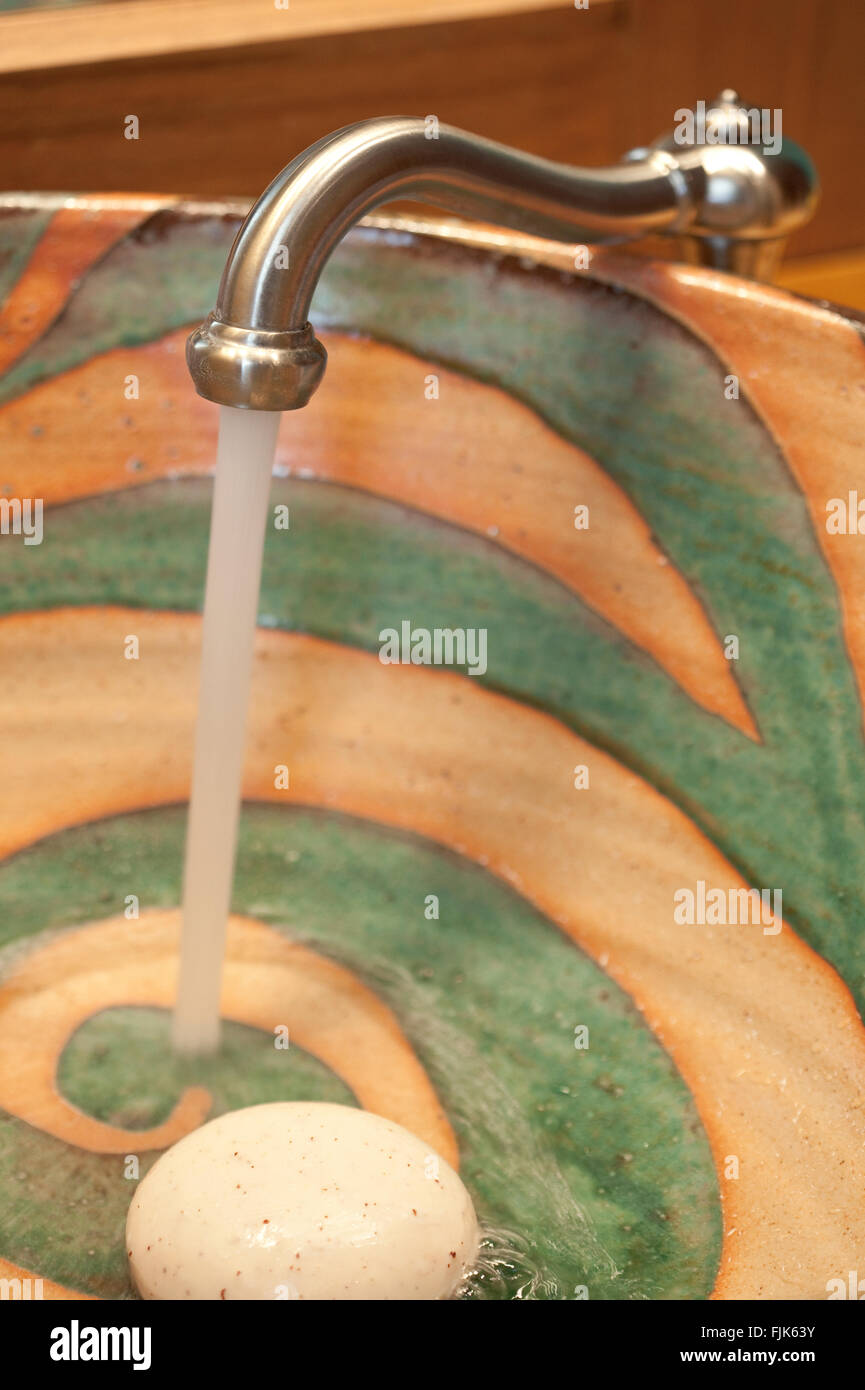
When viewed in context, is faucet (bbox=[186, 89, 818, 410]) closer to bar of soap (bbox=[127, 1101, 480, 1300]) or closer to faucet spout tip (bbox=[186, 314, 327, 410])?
faucet spout tip (bbox=[186, 314, 327, 410])

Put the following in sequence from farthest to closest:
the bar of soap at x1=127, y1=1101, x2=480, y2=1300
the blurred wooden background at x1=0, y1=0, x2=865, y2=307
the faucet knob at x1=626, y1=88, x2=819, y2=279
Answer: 1. the blurred wooden background at x1=0, y1=0, x2=865, y2=307
2. the faucet knob at x1=626, y1=88, x2=819, y2=279
3. the bar of soap at x1=127, y1=1101, x2=480, y2=1300

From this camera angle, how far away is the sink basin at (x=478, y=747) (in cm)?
47

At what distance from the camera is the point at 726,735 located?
54cm

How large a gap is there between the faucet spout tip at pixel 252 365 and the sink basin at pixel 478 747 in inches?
7.3

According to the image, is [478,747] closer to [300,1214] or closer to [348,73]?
[300,1214]

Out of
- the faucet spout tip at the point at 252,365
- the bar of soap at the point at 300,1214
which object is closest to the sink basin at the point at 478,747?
the bar of soap at the point at 300,1214

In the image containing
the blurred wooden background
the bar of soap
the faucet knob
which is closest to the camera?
the bar of soap

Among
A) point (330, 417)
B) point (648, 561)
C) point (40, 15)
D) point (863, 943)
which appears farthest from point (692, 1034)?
point (40, 15)

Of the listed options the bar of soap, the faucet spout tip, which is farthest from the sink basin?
the faucet spout tip

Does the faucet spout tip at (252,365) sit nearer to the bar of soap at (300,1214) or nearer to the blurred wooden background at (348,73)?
the bar of soap at (300,1214)

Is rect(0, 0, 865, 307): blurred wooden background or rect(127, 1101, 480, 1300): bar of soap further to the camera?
rect(0, 0, 865, 307): blurred wooden background

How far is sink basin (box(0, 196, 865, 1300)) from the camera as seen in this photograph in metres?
0.47

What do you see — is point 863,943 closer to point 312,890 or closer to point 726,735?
point 726,735

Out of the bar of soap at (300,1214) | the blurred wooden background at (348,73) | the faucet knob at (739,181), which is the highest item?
the blurred wooden background at (348,73)
